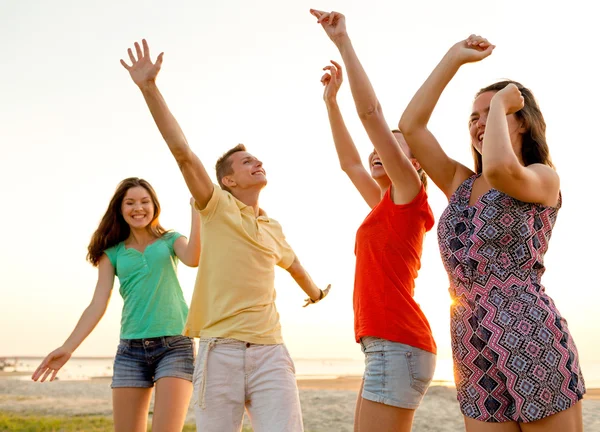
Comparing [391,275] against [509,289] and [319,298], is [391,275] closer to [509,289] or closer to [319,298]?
[509,289]

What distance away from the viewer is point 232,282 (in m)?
4.17

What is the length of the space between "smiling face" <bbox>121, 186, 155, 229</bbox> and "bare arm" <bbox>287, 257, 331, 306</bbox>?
1382 millimetres

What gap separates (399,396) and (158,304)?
2376 millimetres

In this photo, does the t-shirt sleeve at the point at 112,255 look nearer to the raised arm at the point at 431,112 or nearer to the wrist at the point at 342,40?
the wrist at the point at 342,40

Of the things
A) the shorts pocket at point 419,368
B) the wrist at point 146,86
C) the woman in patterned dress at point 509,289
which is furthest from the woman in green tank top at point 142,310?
the woman in patterned dress at point 509,289

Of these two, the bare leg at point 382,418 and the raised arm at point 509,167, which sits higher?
the raised arm at point 509,167

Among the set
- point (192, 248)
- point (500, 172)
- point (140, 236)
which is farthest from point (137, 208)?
point (500, 172)

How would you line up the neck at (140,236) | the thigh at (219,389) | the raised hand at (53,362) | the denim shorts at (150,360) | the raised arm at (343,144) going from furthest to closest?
1. the neck at (140,236)
2. the denim shorts at (150,360)
3. the raised hand at (53,362)
4. the raised arm at (343,144)
5. the thigh at (219,389)

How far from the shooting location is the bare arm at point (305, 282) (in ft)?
16.7

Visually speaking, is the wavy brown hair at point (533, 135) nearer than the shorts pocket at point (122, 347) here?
Yes

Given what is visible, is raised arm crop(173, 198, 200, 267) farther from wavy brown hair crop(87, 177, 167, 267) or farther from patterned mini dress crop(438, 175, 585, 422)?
patterned mini dress crop(438, 175, 585, 422)

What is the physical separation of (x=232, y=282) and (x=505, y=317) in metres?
1.98

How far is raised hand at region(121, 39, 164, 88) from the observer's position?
410 cm

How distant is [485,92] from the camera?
10.1 feet
